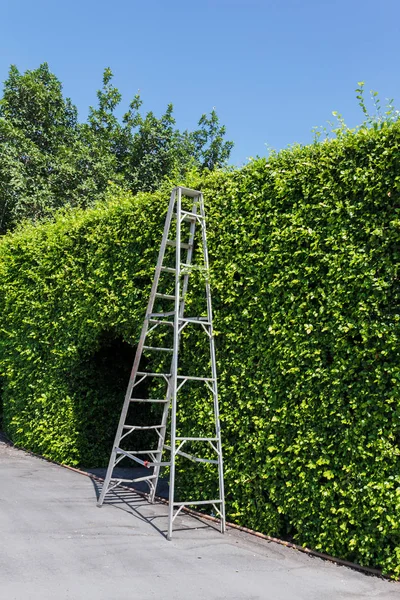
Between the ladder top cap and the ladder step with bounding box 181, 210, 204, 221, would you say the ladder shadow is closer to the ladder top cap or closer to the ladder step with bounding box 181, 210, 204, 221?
the ladder step with bounding box 181, 210, 204, 221

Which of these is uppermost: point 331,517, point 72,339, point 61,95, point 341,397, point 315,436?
point 61,95

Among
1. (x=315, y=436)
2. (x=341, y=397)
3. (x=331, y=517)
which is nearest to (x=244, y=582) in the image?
(x=331, y=517)

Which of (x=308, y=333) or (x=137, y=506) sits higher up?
(x=308, y=333)

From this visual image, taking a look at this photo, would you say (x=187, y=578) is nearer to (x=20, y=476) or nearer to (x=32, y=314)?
(x=20, y=476)

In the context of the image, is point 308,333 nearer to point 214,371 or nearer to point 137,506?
point 214,371

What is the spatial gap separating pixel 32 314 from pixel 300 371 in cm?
649

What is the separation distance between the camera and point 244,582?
188 inches

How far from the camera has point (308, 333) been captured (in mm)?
5676

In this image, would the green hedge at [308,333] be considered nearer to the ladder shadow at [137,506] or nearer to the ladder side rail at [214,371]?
the ladder side rail at [214,371]

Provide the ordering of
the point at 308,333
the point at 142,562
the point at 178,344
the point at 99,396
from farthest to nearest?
1. the point at 99,396
2. the point at 178,344
3. the point at 308,333
4. the point at 142,562

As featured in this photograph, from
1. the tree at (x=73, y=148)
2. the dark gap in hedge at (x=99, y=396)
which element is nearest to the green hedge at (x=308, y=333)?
the dark gap in hedge at (x=99, y=396)

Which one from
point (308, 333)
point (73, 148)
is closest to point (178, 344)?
point (308, 333)

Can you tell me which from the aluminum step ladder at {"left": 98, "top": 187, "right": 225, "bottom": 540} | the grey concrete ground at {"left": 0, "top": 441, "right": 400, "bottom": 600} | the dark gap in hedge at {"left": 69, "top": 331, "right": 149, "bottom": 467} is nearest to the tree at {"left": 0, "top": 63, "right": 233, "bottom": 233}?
the dark gap in hedge at {"left": 69, "top": 331, "right": 149, "bottom": 467}

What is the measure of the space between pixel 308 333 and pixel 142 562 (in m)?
2.73
